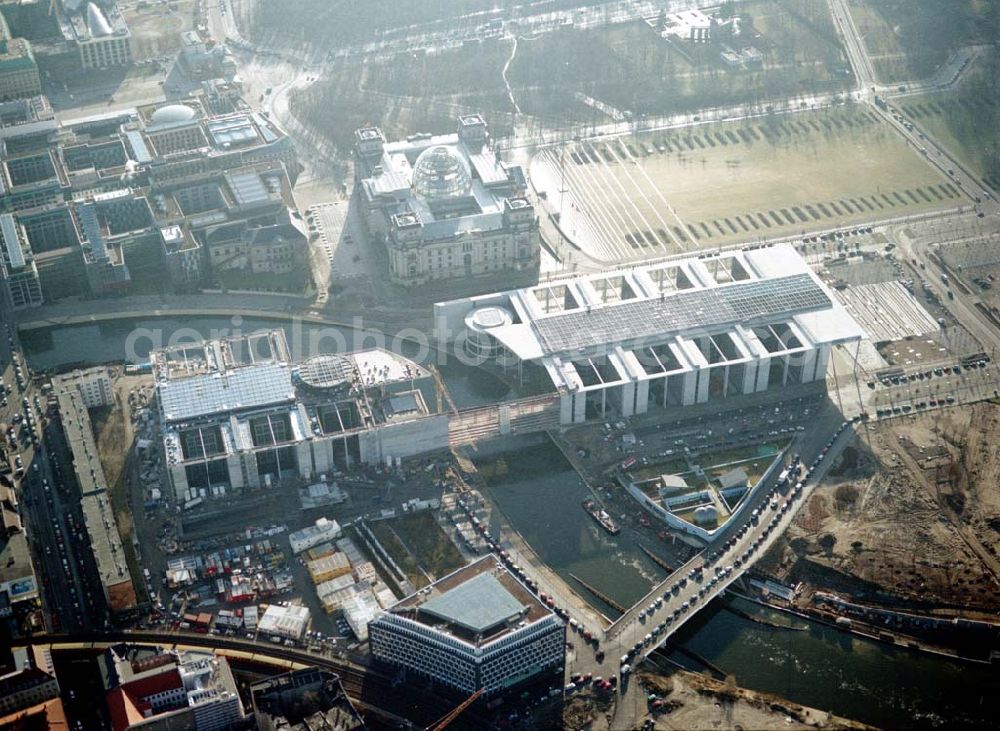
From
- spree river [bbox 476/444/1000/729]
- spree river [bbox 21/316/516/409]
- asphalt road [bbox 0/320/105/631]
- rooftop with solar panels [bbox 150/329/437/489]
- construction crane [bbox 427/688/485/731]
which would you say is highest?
rooftop with solar panels [bbox 150/329/437/489]

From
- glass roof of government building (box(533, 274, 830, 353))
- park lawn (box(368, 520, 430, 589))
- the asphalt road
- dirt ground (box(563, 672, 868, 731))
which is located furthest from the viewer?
glass roof of government building (box(533, 274, 830, 353))

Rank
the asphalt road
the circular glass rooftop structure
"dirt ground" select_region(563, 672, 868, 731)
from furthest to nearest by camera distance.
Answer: the circular glass rooftop structure → the asphalt road → "dirt ground" select_region(563, 672, 868, 731)

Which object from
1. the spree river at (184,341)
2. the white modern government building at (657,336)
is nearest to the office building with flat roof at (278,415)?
the spree river at (184,341)

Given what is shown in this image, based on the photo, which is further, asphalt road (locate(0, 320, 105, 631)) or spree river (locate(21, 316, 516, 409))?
spree river (locate(21, 316, 516, 409))

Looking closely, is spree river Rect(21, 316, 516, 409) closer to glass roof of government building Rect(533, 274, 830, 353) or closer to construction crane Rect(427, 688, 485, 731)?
glass roof of government building Rect(533, 274, 830, 353)

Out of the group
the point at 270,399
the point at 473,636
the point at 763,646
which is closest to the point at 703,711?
the point at 763,646

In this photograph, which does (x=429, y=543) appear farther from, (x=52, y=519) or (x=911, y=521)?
(x=911, y=521)

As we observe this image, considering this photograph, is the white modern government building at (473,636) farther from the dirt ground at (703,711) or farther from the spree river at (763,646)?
the spree river at (763,646)

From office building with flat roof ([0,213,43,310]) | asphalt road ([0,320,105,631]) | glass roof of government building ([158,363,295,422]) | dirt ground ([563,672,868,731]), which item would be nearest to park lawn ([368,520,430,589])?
glass roof of government building ([158,363,295,422])

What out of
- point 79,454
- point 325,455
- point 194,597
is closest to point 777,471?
point 325,455
